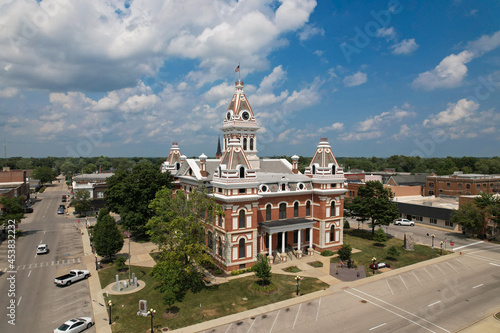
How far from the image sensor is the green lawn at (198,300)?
27.1 meters

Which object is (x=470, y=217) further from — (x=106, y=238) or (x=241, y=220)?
(x=106, y=238)

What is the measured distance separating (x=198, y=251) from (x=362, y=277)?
20.8 metres

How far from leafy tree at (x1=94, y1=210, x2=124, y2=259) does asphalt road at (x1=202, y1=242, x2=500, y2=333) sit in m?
21.4

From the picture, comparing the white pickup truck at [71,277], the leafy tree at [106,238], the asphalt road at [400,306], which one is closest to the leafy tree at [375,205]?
the asphalt road at [400,306]

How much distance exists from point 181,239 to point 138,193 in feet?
73.8

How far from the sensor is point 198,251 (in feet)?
111

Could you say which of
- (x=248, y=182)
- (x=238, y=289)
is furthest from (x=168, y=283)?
(x=248, y=182)

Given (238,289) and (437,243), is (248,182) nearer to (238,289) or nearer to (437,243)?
(238,289)

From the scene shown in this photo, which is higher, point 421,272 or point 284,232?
point 284,232

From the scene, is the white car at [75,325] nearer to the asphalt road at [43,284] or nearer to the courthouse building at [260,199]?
the asphalt road at [43,284]

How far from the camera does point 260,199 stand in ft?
143

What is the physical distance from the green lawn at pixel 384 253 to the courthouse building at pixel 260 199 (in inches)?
176

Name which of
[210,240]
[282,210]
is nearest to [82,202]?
[210,240]

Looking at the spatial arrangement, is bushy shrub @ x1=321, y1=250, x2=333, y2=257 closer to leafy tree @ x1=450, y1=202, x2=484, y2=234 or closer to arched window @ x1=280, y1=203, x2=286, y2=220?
arched window @ x1=280, y1=203, x2=286, y2=220
